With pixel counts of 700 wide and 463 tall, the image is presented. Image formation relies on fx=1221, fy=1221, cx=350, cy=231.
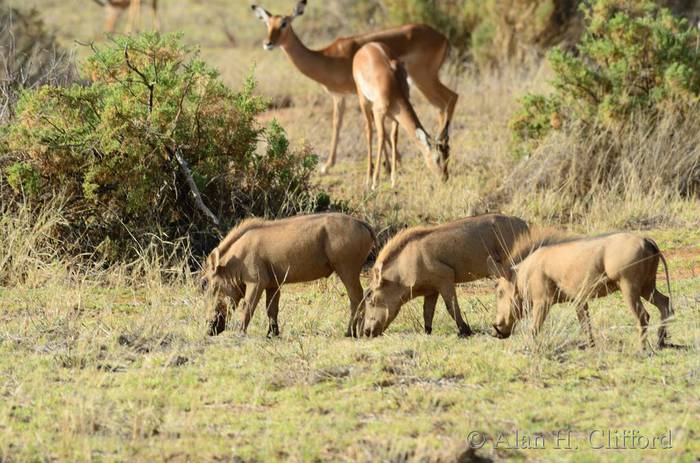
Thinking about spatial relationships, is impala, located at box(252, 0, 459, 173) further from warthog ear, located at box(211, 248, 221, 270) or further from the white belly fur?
warthog ear, located at box(211, 248, 221, 270)

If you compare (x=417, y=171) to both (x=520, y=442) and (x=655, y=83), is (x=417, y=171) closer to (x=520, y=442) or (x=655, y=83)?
(x=655, y=83)

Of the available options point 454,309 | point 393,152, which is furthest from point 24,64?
point 454,309

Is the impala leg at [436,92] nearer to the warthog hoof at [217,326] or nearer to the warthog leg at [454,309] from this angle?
the warthog leg at [454,309]

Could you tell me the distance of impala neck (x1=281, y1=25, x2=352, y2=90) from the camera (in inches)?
660

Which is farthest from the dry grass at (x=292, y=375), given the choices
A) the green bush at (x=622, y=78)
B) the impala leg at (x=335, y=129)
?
the impala leg at (x=335, y=129)

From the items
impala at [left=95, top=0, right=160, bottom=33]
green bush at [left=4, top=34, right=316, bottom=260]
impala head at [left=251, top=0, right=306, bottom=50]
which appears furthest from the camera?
impala at [left=95, top=0, right=160, bottom=33]

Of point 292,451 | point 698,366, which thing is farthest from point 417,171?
point 292,451

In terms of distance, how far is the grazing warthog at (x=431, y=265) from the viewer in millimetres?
7902

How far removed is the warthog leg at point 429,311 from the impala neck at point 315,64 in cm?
885

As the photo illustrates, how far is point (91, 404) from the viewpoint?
6.21m

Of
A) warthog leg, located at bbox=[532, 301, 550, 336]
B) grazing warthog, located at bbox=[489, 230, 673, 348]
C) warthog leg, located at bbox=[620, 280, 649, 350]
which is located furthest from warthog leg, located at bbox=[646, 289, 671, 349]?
warthog leg, located at bbox=[532, 301, 550, 336]

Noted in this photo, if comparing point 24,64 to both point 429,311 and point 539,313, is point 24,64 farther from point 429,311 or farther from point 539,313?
point 539,313

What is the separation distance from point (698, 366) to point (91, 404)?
332 cm

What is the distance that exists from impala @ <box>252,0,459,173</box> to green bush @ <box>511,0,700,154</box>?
3.04 metres
